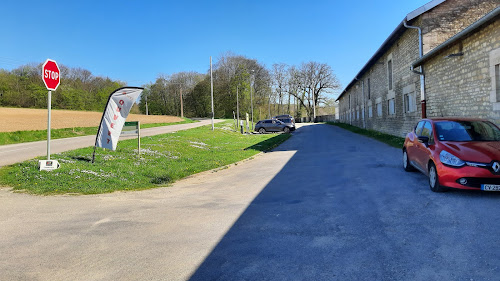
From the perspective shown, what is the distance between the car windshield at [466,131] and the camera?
6684 mm

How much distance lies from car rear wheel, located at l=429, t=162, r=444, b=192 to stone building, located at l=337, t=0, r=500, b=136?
A: 220 inches

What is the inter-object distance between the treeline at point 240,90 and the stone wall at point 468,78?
47.5 m

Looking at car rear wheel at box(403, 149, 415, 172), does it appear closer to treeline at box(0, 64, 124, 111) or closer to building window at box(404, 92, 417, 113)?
building window at box(404, 92, 417, 113)

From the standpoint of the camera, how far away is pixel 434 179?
20.6 ft

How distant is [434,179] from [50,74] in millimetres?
9739

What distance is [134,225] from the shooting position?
4969 mm

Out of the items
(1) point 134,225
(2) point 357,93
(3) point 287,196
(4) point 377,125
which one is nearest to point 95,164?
(1) point 134,225

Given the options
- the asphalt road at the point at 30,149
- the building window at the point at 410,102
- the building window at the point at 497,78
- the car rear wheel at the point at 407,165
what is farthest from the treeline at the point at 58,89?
the building window at the point at 497,78

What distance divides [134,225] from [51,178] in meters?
4.54

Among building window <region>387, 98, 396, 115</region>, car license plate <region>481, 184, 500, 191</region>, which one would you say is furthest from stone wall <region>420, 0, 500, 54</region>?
car license plate <region>481, 184, 500, 191</region>

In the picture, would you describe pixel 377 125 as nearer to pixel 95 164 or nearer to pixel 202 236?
pixel 95 164

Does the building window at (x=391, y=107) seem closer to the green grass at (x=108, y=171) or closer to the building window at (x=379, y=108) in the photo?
the building window at (x=379, y=108)

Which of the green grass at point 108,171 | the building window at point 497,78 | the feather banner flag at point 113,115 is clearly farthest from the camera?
the building window at point 497,78

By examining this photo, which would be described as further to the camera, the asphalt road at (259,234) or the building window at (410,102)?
the building window at (410,102)
